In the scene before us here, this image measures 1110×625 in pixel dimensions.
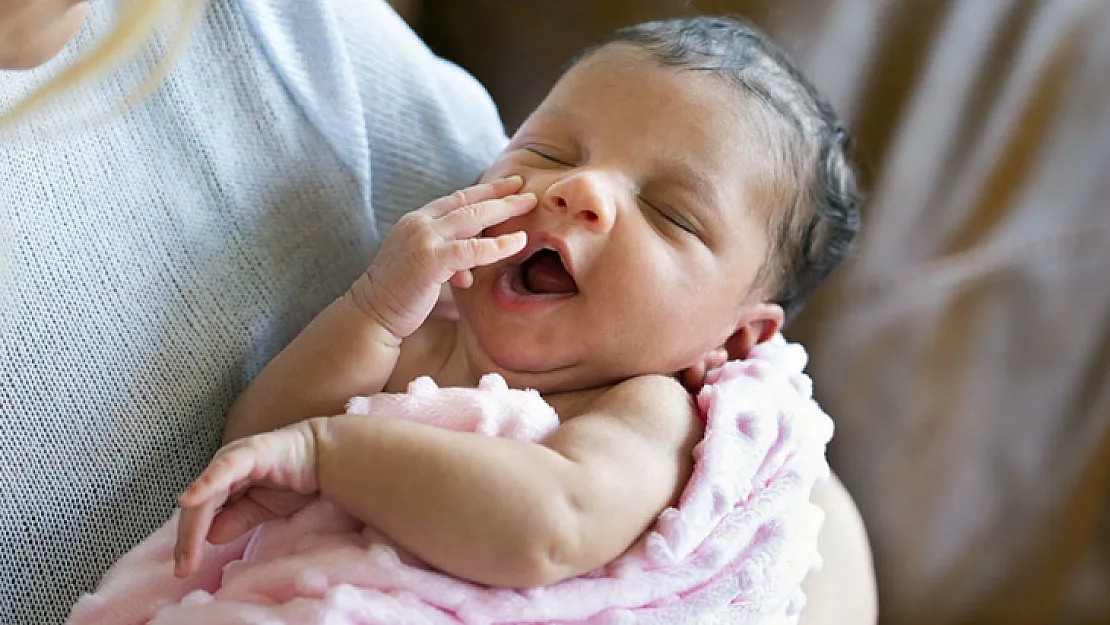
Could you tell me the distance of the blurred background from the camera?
113cm

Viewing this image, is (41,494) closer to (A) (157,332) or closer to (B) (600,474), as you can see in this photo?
(A) (157,332)

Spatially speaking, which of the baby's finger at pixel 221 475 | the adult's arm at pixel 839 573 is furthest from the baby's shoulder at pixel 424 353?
the adult's arm at pixel 839 573

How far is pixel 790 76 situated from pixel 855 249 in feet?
1.03

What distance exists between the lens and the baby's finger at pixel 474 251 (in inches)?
29.5

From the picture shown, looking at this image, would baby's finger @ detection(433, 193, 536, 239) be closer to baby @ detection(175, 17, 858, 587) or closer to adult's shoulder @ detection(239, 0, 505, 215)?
baby @ detection(175, 17, 858, 587)

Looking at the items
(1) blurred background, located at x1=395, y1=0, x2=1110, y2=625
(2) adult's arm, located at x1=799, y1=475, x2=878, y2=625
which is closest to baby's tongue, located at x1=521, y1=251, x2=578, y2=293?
(2) adult's arm, located at x1=799, y1=475, x2=878, y2=625

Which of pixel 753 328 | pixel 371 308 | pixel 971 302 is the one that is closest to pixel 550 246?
pixel 371 308

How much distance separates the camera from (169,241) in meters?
0.77

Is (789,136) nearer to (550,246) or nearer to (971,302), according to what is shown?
(550,246)

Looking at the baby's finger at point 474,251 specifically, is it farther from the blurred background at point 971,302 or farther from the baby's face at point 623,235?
the blurred background at point 971,302

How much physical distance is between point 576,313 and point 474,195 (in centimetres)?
13

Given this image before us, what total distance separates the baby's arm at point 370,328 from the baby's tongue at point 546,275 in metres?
0.07

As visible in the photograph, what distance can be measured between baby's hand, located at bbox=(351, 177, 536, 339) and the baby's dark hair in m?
0.23

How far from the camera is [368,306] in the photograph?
787 mm
